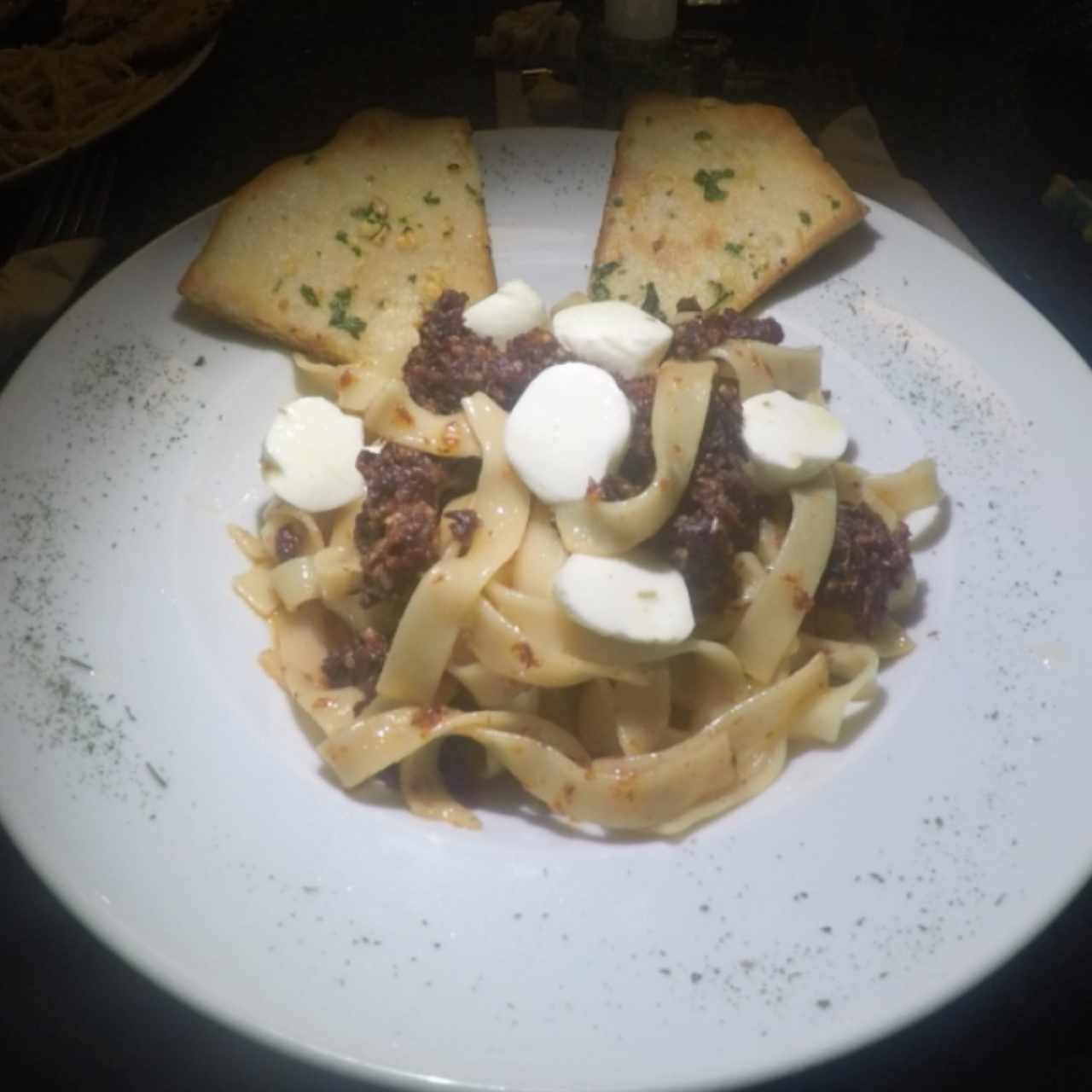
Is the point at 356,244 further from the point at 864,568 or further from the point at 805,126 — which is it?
the point at 805,126

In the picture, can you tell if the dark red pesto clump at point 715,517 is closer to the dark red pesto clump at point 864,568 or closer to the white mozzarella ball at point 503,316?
the dark red pesto clump at point 864,568

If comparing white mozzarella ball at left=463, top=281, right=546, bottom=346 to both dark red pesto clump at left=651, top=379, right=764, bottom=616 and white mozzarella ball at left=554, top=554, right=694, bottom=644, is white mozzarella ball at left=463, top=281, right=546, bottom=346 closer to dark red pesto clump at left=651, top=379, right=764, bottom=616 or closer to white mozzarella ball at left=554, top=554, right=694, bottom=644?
dark red pesto clump at left=651, top=379, right=764, bottom=616

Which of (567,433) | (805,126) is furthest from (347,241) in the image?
(805,126)

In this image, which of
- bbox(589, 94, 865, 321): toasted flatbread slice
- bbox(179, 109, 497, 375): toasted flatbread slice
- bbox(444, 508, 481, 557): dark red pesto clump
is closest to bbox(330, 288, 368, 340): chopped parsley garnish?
bbox(179, 109, 497, 375): toasted flatbread slice

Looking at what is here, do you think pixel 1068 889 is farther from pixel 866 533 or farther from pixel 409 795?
pixel 409 795

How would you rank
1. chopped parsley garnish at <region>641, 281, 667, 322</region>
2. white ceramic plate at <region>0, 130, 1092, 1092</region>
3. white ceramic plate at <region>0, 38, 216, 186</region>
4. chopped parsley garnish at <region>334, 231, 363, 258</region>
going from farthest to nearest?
white ceramic plate at <region>0, 38, 216, 186</region>
chopped parsley garnish at <region>334, 231, 363, 258</region>
chopped parsley garnish at <region>641, 281, 667, 322</region>
white ceramic plate at <region>0, 130, 1092, 1092</region>
